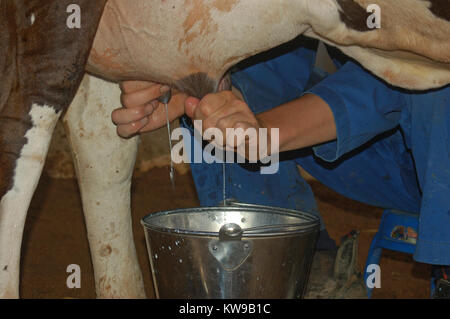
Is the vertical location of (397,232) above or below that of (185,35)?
below

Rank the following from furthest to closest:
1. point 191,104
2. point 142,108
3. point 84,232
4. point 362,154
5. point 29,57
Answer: point 84,232 → point 362,154 → point 142,108 → point 191,104 → point 29,57

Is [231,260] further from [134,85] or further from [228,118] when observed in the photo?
[134,85]

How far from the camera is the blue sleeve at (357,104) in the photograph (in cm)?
147

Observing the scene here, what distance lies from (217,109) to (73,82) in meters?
0.30

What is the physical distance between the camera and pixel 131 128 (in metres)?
1.60

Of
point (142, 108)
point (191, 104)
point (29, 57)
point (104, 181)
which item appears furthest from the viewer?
point (104, 181)

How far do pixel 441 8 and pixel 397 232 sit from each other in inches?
29.3

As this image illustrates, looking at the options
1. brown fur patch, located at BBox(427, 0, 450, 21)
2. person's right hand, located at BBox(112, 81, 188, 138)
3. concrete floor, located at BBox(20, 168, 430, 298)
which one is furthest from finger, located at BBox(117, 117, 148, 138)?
brown fur patch, located at BBox(427, 0, 450, 21)

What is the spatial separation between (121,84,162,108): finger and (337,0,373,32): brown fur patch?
0.46m

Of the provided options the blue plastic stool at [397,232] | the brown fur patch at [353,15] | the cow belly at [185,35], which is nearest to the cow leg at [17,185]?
the cow belly at [185,35]

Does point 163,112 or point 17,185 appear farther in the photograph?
point 163,112

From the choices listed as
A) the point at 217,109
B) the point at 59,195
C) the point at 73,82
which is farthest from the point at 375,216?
the point at 73,82

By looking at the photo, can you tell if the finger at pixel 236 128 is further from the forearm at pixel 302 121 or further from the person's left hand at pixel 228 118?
the forearm at pixel 302 121

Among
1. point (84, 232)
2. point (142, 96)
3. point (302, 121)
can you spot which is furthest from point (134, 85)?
point (84, 232)
